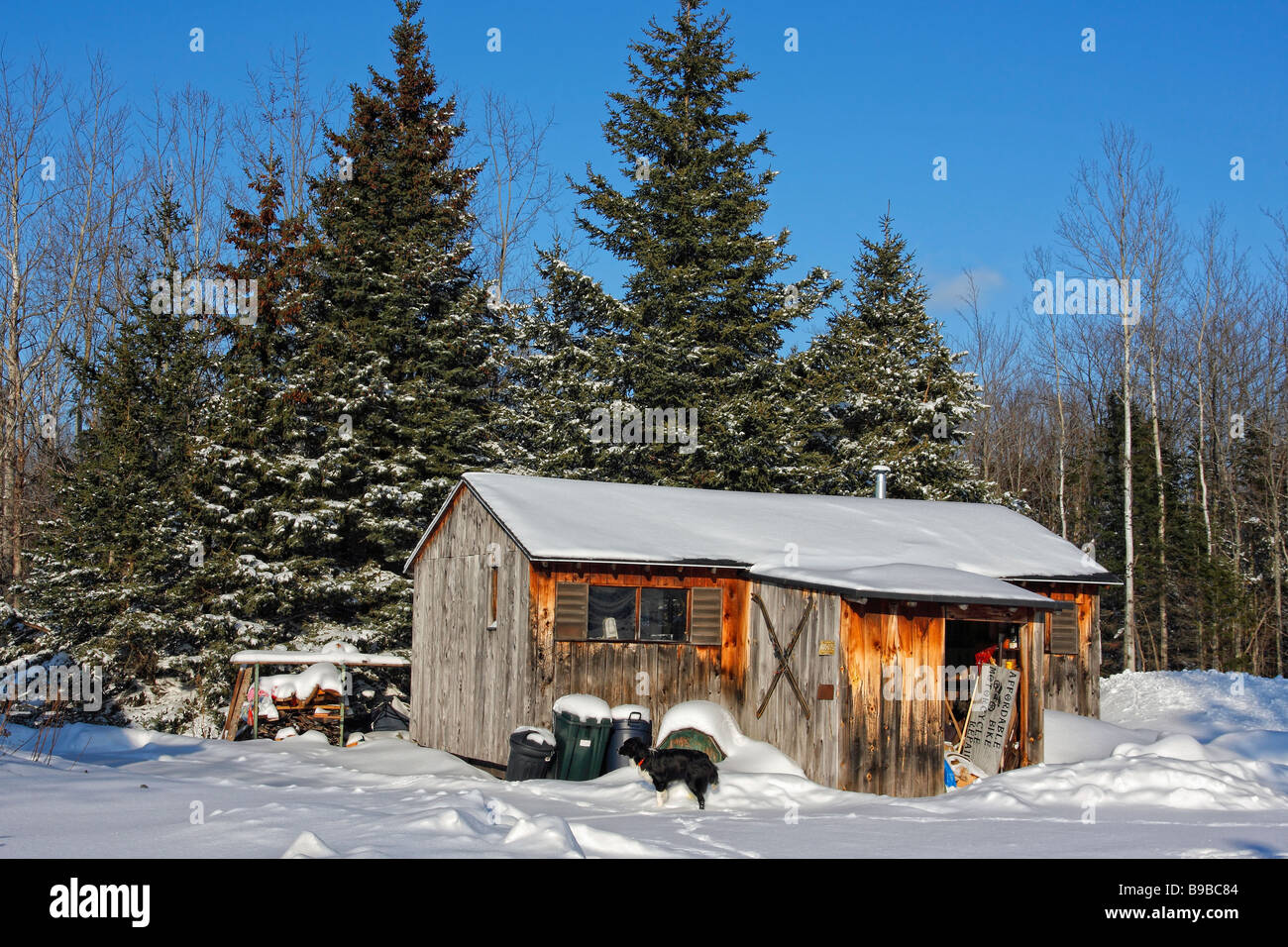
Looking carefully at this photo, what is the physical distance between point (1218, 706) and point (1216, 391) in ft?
66.3

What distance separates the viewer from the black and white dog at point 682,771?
10.1 meters

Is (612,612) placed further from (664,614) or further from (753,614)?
(753,614)

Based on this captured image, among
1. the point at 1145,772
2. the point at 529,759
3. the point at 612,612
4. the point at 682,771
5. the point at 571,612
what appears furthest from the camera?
the point at 612,612

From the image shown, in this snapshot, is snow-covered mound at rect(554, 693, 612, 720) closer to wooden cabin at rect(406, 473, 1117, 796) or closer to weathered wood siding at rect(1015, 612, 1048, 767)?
wooden cabin at rect(406, 473, 1117, 796)

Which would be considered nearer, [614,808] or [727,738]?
[614,808]

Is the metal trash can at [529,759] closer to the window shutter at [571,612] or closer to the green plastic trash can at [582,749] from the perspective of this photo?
the green plastic trash can at [582,749]

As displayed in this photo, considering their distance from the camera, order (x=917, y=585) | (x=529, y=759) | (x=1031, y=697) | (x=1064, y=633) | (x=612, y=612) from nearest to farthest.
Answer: (x=917, y=585)
(x=1031, y=697)
(x=529, y=759)
(x=612, y=612)
(x=1064, y=633)

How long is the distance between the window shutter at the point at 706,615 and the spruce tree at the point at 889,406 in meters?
11.9

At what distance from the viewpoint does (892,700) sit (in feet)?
37.3

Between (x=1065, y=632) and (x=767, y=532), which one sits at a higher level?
(x=767, y=532)

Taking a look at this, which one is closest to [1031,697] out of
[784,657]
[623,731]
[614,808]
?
[784,657]

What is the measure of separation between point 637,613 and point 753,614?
1608 millimetres

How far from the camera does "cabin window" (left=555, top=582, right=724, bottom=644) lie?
13820 millimetres
